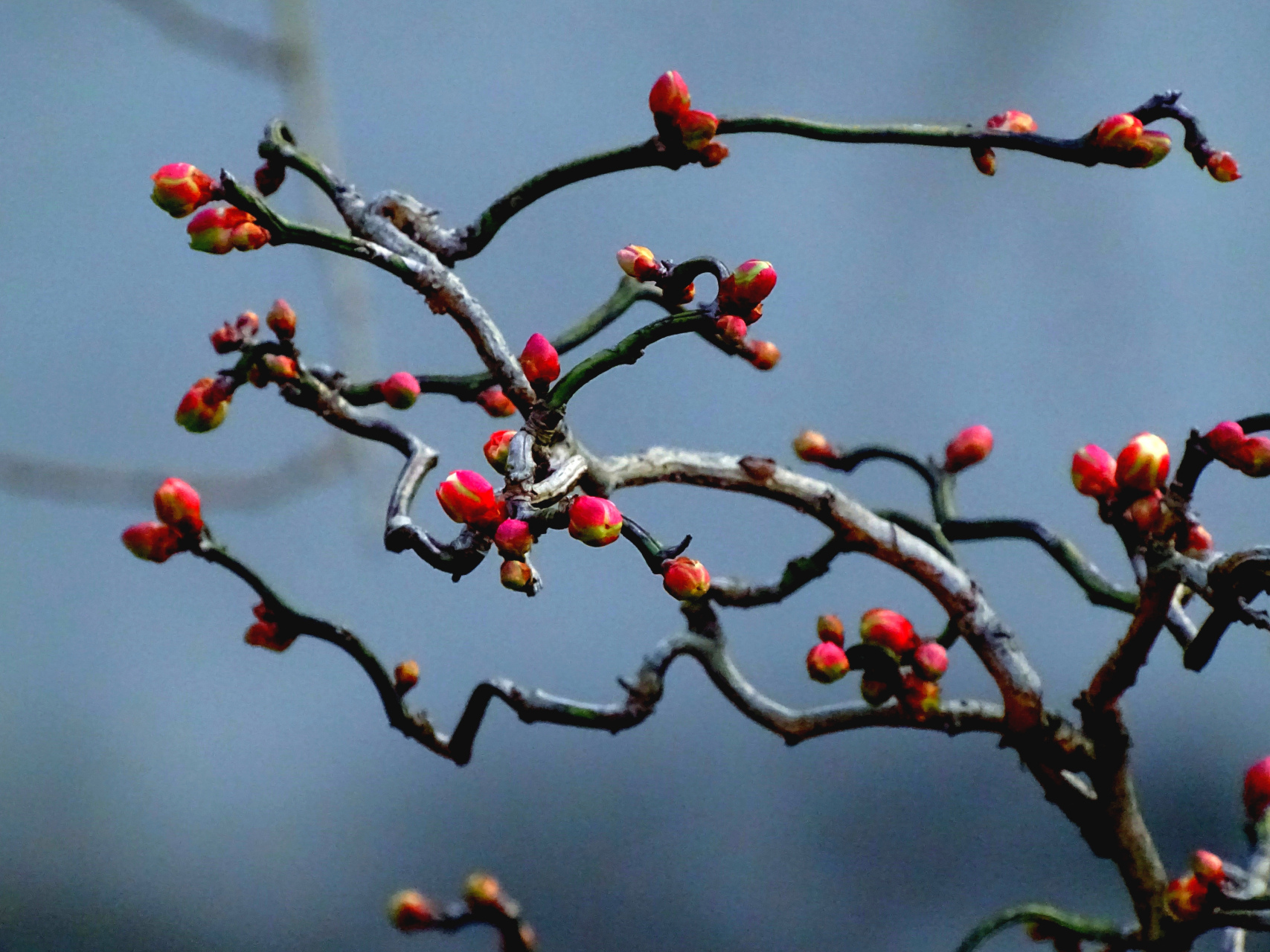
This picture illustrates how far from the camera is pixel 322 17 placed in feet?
4.18

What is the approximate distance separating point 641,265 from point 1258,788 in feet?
1.16

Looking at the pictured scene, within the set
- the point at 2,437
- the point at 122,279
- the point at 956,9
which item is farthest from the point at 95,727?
the point at 956,9

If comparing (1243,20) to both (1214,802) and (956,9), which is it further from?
(1214,802)

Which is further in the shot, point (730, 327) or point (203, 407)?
point (203, 407)

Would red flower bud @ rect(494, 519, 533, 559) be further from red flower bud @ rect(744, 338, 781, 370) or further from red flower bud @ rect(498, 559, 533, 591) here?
red flower bud @ rect(744, 338, 781, 370)

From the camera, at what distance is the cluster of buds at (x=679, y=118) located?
392 mm

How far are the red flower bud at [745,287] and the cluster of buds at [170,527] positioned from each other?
0.78 ft

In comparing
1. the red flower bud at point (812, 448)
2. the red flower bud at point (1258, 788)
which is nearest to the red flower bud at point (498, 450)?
the red flower bud at point (812, 448)

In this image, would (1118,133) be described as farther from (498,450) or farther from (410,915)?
(410,915)

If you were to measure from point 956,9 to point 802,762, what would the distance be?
0.77m

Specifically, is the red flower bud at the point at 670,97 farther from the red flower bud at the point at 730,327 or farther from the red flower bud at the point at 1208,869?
the red flower bud at the point at 1208,869

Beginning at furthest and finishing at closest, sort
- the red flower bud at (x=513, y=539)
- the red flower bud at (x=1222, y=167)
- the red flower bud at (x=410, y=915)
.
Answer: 1. the red flower bud at (x=410, y=915)
2. the red flower bud at (x=1222, y=167)
3. the red flower bud at (x=513, y=539)

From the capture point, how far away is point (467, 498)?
0.33 metres

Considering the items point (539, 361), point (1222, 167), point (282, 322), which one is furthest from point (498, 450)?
point (1222, 167)
